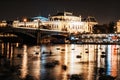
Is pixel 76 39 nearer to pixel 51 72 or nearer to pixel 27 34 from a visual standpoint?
pixel 27 34

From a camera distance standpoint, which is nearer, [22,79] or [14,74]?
[22,79]

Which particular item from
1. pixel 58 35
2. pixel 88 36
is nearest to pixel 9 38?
pixel 58 35

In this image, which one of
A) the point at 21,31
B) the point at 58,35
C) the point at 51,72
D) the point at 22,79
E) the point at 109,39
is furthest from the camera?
the point at 109,39

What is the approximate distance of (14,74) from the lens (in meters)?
38.6

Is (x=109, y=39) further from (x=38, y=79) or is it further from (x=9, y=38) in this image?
(x=38, y=79)

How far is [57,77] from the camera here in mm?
37688

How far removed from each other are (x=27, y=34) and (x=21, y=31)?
5.54m

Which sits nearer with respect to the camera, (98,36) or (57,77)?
(57,77)

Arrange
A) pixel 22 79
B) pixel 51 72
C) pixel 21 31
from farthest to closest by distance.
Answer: pixel 21 31 < pixel 51 72 < pixel 22 79

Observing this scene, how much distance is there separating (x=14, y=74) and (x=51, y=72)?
4274mm

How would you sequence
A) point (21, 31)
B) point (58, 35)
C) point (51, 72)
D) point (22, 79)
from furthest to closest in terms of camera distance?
point (58, 35) < point (21, 31) < point (51, 72) < point (22, 79)

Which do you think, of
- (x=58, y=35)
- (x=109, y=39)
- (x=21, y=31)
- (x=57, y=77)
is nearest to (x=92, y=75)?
(x=57, y=77)

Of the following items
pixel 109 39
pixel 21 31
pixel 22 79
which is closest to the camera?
pixel 22 79

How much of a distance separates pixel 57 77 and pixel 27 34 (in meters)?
83.3
